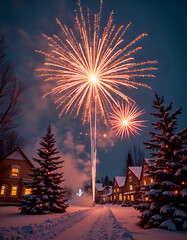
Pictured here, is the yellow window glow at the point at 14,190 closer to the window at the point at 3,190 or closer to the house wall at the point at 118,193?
the window at the point at 3,190

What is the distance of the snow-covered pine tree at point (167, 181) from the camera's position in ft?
26.4

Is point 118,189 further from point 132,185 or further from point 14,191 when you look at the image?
point 14,191

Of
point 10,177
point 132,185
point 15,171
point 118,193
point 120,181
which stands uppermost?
point 15,171

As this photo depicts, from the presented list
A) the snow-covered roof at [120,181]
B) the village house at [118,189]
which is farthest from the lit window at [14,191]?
the snow-covered roof at [120,181]

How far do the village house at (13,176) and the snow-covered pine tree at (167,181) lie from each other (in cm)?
2062

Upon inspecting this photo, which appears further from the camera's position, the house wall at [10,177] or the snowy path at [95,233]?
the house wall at [10,177]

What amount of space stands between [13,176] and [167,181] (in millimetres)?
22955

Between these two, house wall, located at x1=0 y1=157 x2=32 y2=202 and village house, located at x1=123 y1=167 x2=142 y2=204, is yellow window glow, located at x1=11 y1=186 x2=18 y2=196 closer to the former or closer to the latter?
house wall, located at x1=0 y1=157 x2=32 y2=202

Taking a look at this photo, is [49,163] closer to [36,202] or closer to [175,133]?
[36,202]

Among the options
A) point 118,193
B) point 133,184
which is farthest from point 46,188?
point 118,193

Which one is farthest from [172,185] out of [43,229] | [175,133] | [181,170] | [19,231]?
[19,231]

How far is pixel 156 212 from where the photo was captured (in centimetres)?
867

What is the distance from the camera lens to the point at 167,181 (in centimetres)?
877

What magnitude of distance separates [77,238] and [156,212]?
508 centimetres
